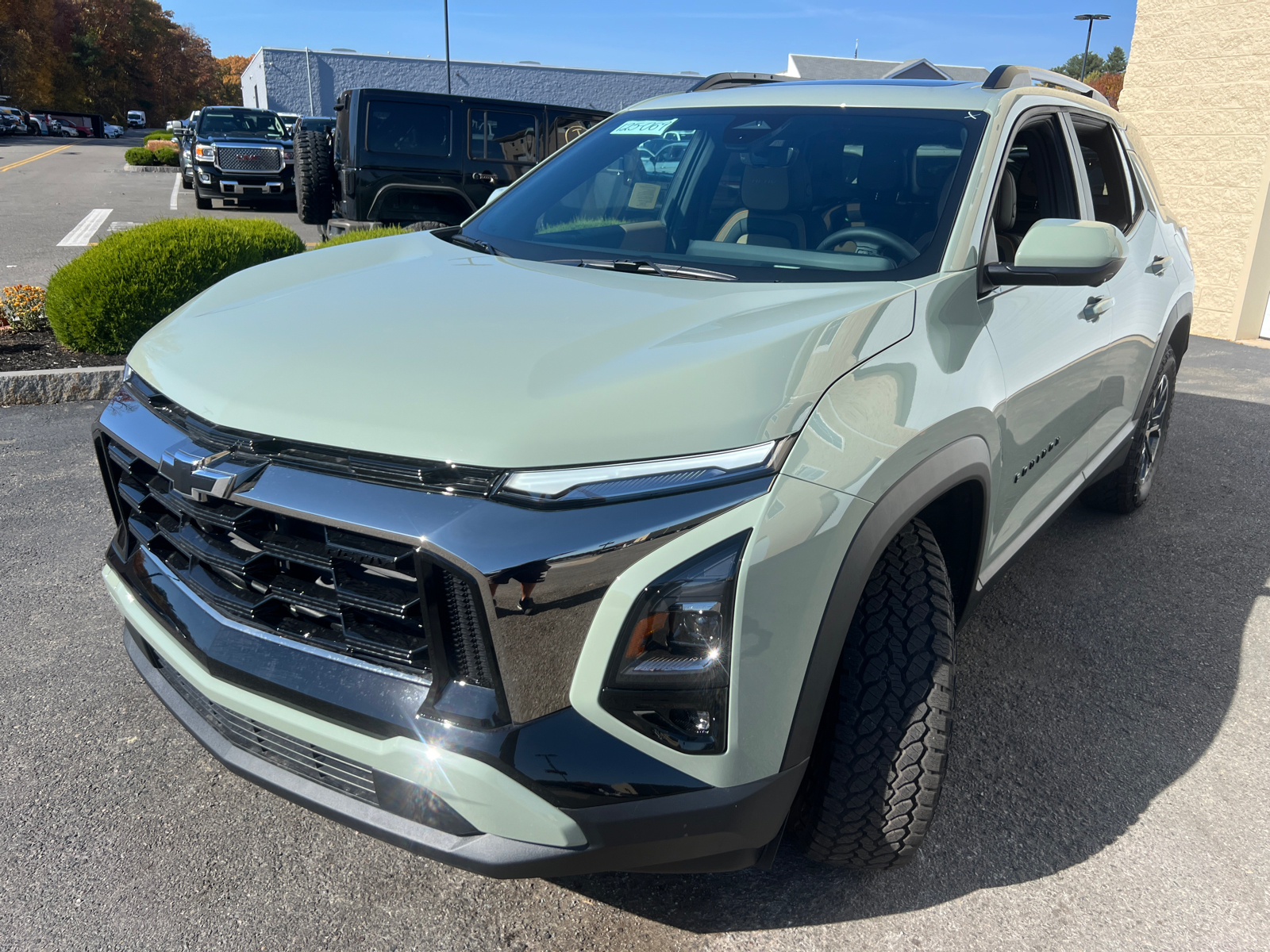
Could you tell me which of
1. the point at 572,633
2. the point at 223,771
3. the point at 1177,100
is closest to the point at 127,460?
the point at 223,771

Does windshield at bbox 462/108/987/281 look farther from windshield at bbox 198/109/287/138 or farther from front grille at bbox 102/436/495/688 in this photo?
windshield at bbox 198/109/287/138

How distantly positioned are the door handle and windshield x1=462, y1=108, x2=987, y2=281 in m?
0.73

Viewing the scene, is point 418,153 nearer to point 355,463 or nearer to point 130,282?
point 130,282

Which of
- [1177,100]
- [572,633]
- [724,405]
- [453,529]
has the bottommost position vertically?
[572,633]

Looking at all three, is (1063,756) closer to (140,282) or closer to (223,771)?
(223,771)

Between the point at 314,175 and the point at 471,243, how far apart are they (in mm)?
8627

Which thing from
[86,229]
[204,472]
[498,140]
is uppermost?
[498,140]

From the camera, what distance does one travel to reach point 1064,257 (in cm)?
226

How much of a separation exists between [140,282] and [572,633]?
597 centimetres

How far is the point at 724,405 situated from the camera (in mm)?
1659

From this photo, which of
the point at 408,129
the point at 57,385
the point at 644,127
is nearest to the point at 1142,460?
the point at 644,127

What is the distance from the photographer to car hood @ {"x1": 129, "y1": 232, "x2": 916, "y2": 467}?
1624 millimetres

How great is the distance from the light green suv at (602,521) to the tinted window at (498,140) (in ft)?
27.4

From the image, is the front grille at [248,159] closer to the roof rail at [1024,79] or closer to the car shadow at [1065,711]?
the car shadow at [1065,711]
